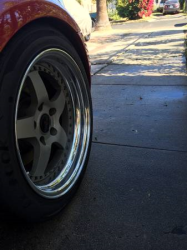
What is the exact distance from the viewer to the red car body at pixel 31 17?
1.71 metres

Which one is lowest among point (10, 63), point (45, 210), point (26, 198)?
point (45, 210)

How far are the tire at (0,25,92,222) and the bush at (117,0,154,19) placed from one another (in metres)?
26.3

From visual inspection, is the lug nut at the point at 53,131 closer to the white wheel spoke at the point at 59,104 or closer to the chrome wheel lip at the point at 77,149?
the white wheel spoke at the point at 59,104

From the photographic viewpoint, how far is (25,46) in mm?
1868

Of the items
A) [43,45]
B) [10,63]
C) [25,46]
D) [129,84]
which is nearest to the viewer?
[10,63]

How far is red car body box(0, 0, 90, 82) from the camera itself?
1710mm

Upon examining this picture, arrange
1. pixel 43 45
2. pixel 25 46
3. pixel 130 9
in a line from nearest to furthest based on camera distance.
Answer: pixel 25 46, pixel 43 45, pixel 130 9

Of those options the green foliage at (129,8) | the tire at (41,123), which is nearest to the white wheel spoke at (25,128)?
the tire at (41,123)

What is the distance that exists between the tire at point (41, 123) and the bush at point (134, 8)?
26313 mm

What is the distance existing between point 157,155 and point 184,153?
11.2 inches

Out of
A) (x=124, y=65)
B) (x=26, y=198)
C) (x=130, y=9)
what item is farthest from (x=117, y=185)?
(x=130, y=9)

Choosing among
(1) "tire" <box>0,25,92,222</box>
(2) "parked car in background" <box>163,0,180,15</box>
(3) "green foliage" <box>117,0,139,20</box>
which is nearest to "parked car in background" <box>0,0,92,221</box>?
(1) "tire" <box>0,25,92,222</box>

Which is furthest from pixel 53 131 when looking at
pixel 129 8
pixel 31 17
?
pixel 129 8

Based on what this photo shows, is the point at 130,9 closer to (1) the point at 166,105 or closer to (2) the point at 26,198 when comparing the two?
(1) the point at 166,105
